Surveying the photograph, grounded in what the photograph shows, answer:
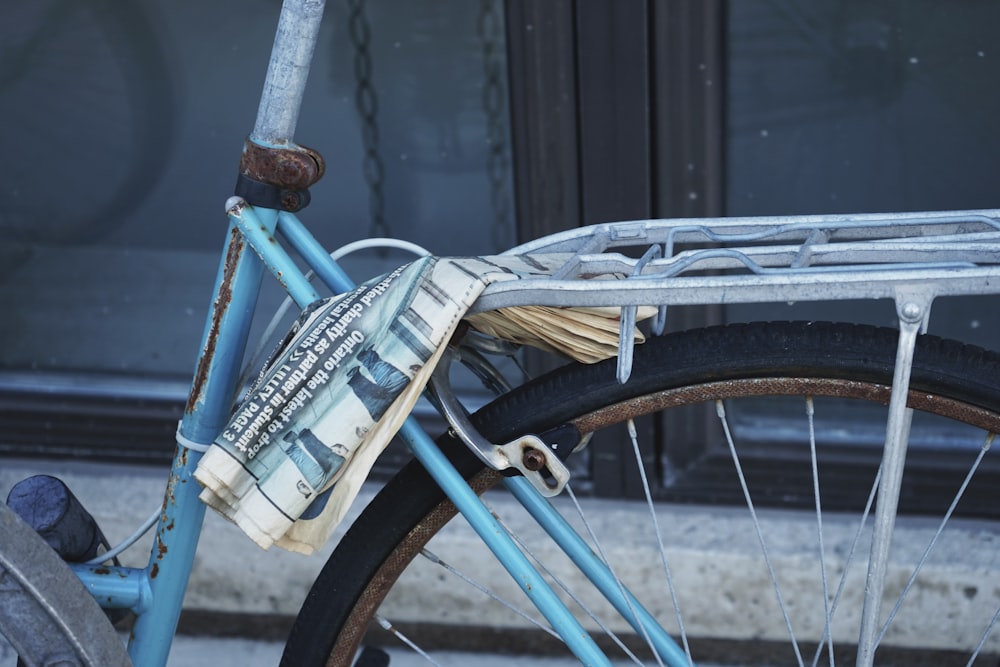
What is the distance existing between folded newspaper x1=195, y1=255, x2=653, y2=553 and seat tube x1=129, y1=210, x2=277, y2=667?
0.14m

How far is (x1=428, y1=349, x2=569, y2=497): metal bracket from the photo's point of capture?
1284 mm

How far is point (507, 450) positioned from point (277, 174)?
0.40 meters

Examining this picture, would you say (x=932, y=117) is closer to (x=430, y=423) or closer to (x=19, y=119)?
(x=430, y=423)

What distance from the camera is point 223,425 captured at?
1.42m

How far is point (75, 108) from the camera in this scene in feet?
8.14

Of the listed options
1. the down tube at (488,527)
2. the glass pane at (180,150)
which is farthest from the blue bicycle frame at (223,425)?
the glass pane at (180,150)

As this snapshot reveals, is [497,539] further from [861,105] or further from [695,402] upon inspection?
[861,105]

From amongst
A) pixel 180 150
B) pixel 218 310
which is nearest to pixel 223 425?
pixel 218 310

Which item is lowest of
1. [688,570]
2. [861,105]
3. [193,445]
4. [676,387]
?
[688,570]

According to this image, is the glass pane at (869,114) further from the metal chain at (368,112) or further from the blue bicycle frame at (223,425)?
the blue bicycle frame at (223,425)

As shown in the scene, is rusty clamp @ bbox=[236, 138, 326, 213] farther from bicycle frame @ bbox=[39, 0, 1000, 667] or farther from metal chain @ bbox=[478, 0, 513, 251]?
metal chain @ bbox=[478, 0, 513, 251]

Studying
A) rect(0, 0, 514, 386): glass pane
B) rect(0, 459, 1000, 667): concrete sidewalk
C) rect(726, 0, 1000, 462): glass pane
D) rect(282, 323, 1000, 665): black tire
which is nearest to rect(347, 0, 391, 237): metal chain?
rect(0, 0, 514, 386): glass pane

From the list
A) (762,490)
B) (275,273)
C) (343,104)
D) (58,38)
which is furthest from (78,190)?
(762,490)

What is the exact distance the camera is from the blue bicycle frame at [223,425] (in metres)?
1.31
